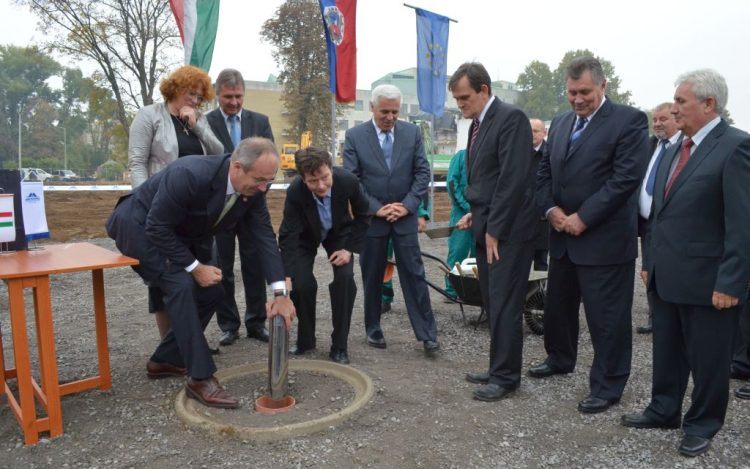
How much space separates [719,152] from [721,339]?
3.05 feet

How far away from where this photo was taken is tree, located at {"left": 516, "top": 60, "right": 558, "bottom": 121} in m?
73.2

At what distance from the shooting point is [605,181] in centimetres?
344

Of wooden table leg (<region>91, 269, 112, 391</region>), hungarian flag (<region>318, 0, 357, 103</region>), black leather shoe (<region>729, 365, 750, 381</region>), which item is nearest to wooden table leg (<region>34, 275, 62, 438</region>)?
wooden table leg (<region>91, 269, 112, 391</region>)

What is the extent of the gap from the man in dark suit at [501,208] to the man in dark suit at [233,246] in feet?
5.99

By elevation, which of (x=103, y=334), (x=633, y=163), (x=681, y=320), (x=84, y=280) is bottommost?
(x=84, y=280)

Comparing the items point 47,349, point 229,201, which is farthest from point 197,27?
→ point 47,349

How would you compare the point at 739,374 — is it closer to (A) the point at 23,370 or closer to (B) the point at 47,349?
(B) the point at 47,349

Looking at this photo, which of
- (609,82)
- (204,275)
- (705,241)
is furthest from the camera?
(609,82)

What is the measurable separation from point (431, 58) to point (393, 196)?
6.58 m

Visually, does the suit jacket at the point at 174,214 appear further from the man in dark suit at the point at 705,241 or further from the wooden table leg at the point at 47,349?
the man in dark suit at the point at 705,241

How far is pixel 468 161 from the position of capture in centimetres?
388

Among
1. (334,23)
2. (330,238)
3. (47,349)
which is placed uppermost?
(334,23)

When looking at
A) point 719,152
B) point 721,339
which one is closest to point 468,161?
point 719,152

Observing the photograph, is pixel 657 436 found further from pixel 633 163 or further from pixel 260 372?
pixel 260 372
